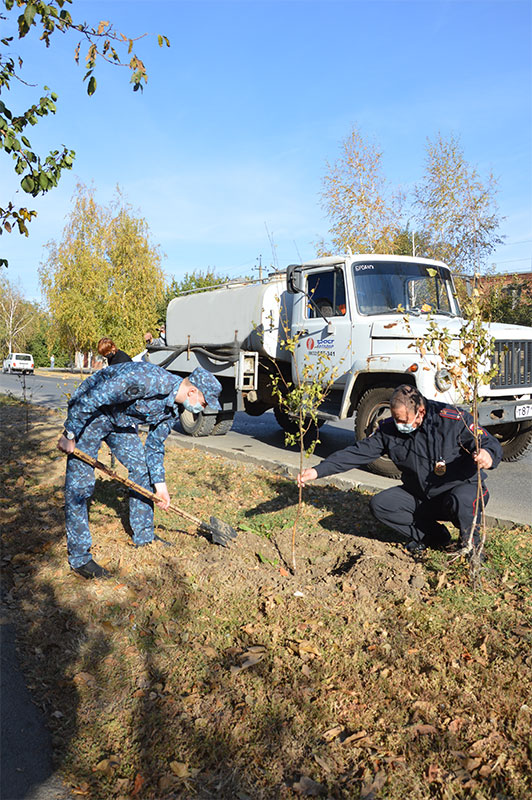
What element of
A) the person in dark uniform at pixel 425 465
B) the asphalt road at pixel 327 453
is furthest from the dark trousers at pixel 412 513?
the asphalt road at pixel 327 453

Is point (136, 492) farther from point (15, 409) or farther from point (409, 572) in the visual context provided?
point (15, 409)

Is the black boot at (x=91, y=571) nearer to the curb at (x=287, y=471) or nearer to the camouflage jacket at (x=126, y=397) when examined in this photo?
the camouflage jacket at (x=126, y=397)

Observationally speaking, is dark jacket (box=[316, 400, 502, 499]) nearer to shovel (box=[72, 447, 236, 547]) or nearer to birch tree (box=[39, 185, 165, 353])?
shovel (box=[72, 447, 236, 547])

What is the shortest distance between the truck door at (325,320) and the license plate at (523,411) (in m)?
2.19

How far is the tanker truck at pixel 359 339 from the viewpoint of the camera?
7266mm

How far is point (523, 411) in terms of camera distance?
728 centimetres

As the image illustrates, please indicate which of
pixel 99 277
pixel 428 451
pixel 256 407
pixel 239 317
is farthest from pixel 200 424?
pixel 99 277

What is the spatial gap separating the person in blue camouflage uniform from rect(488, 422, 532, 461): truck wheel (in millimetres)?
5270

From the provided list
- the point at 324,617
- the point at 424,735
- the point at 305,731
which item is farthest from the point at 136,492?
the point at 424,735

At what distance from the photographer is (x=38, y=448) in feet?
26.8

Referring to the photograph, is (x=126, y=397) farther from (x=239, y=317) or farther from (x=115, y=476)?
(x=239, y=317)

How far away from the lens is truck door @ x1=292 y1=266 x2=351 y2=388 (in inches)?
317

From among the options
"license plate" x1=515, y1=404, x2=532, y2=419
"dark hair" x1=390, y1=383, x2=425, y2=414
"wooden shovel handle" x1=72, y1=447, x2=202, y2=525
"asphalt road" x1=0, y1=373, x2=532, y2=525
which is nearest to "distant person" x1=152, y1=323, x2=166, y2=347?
"asphalt road" x1=0, y1=373, x2=532, y2=525

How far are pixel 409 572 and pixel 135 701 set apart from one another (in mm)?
2060
